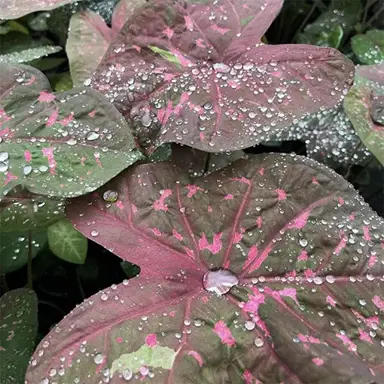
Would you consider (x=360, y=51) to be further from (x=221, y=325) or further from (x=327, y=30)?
(x=221, y=325)

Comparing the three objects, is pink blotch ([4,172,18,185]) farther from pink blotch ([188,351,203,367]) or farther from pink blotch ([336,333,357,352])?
pink blotch ([336,333,357,352])

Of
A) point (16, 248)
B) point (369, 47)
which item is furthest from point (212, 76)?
point (369, 47)

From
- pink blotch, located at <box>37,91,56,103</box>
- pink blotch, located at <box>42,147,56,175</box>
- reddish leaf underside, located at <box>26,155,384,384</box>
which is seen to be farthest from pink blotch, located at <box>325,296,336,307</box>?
pink blotch, located at <box>37,91,56,103</box>

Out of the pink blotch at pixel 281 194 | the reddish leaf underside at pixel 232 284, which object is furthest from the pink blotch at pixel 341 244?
the pink blotch at pixel 281 194

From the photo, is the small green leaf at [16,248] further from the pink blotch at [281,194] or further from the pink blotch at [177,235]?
the pink blotch at [281,194]

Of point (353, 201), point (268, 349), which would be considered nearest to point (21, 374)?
point (268, 349)

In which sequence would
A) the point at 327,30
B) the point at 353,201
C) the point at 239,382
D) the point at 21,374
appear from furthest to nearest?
1. the point at 327,30
2. the point at 21,374
3. the point at 353,201
4. the point at 239,382
